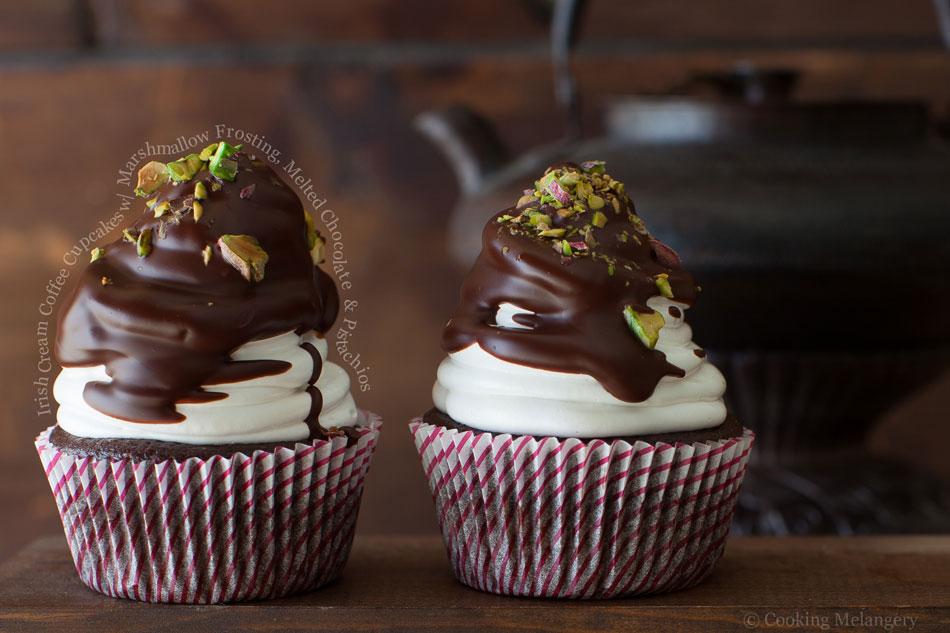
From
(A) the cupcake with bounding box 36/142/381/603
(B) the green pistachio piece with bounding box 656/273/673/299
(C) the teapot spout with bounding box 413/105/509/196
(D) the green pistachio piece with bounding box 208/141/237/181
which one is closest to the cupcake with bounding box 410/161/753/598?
(B) the green pistachio piece with bounding box 656/273/673/299

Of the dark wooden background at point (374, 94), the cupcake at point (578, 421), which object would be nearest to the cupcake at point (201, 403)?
the cupcake at point (578, 421)

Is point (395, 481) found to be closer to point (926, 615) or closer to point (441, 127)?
point (441, 127)

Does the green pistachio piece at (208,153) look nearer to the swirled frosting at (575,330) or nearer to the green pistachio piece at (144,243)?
the green pistachio piece at (144,243)

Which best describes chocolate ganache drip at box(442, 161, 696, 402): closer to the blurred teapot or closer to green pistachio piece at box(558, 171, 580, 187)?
green pistachio piece at box(558, 171, 580, 187)

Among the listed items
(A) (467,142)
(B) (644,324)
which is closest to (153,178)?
(B) (644,324)

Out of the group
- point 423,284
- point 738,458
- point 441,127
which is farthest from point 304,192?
point 738,458

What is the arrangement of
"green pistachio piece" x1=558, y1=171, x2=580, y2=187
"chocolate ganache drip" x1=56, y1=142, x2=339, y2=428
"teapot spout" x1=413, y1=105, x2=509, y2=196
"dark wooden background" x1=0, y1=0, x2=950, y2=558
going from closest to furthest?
1. "chocolate ganache drip" x1=56, y1=142, x2=339, y2=428
2. "green pistachio piece" x1=558, y1=171, x2=580, y2=187
3. "teapot spout" x1=413, y1=105, x2=509, y2=196
4. "dark wooden background" x1=0, y1=0, x2=950, y2=558
